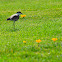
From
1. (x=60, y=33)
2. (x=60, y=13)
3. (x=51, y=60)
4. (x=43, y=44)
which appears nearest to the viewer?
(x=51, y=60)

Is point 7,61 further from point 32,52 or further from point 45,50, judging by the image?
point 45,50

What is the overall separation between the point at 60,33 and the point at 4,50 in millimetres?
3711

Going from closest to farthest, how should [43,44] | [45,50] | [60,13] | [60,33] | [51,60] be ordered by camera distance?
[51,60] < [45,50] < [43,44] < [60,33] < [60,13]

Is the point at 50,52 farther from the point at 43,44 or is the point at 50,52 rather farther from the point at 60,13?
the point at 60,13

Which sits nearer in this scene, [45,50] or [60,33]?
[45,50]

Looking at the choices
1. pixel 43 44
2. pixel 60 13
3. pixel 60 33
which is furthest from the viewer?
pixel 60 13

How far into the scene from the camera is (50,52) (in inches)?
250

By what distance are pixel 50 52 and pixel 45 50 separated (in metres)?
0.33

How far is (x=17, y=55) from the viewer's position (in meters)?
6.23

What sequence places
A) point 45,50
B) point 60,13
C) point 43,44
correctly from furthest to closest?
point 60,13 < point 43,44 < point 45,50

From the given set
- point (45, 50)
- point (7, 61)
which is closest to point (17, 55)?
point (7, 61)

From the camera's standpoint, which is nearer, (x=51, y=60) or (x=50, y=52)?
(x=51, y=60)

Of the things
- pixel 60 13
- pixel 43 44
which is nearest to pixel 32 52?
pixel 43 44

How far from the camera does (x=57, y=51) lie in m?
6.46
